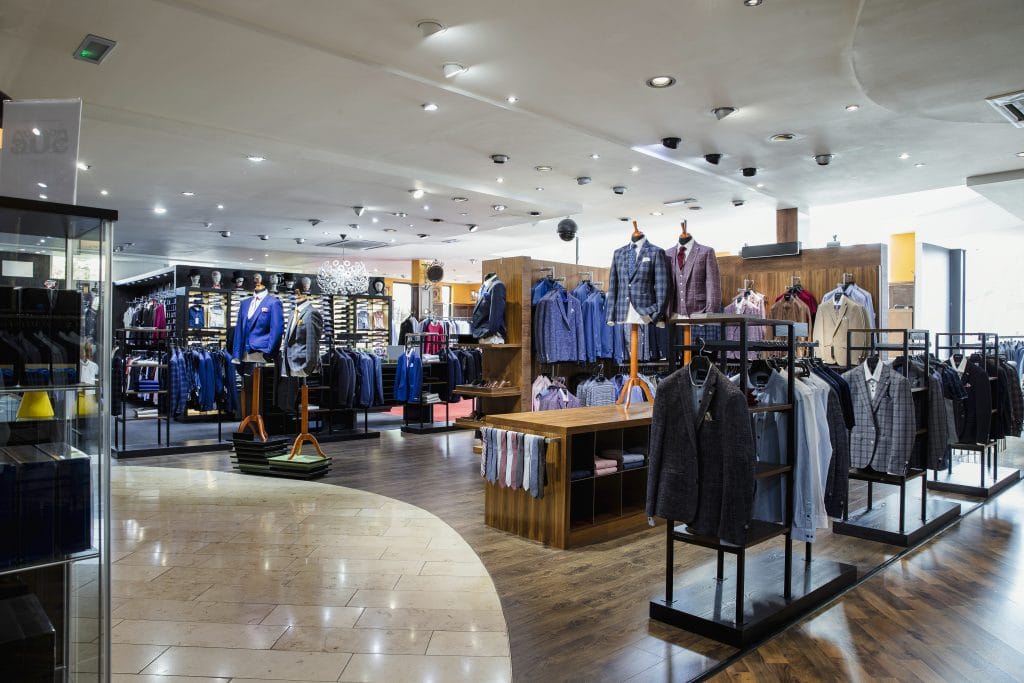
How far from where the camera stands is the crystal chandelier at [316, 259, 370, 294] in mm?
13961

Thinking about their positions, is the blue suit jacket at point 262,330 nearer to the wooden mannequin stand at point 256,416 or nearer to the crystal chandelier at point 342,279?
the wooden mannequin stand at point 256,416

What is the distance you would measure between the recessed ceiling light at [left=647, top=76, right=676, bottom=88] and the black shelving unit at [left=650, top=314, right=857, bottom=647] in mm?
2574

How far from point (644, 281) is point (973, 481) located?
388cm

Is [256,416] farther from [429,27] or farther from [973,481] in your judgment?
[973,481]

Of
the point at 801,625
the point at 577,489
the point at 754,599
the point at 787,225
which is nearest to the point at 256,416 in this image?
the point at 577,489

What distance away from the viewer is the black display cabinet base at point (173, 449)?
832 centimetres

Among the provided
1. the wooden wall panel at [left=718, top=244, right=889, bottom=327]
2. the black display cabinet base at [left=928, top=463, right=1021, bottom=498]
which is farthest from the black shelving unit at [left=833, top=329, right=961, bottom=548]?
the wooden wall panel at [left=718, top=244, right=889, bottom=327]

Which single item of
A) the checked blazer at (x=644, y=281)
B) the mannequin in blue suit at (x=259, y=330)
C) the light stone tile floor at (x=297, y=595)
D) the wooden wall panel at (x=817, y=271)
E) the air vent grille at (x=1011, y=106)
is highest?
the air vent grille at (x=1011, y=106)

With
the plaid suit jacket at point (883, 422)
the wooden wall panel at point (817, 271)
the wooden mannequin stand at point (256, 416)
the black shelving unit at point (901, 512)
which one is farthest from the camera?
the wooden wall panel at point (817, 271)

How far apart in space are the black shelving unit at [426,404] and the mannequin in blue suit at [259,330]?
3490 millimetres

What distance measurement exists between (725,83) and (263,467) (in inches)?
233

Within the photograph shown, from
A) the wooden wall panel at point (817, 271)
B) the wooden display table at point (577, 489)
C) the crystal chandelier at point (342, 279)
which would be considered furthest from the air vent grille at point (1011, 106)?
the crystal chandelier at point (342, 279)

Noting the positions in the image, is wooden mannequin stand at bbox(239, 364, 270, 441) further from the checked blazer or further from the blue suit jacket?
the checked blazer

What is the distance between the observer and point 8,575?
195 cm
